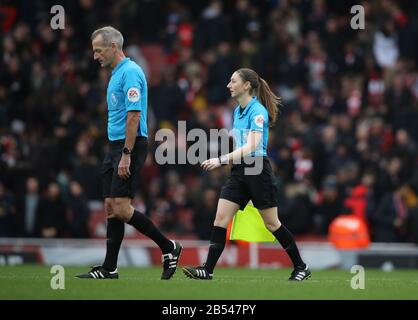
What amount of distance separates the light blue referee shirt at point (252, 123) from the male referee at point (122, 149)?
0.96 metres

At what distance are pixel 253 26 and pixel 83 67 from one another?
3.69 meters

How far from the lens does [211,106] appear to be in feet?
72.9

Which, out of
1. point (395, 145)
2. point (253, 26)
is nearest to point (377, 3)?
point (253, 26)

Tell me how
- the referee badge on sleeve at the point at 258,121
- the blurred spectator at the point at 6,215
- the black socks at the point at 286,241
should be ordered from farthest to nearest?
the blurred spectator at the point at 6,215
the black socks at the point at 286,241
the referee badge on sleeve at the point at 258,121

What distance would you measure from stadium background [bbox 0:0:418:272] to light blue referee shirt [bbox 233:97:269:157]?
7.37 meters

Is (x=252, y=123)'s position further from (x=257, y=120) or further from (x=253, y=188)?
(x=253, y=188)

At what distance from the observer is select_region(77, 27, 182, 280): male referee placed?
11.2 meters

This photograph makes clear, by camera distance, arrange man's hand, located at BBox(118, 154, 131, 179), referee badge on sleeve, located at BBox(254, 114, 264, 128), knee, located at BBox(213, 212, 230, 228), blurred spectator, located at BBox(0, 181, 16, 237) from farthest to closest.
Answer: blurred spectator, located at BBox(0, 181, 16, 237)
knee, located at BBox(213, 212, 230, 228)
referee badge on sleeve, located at BBox(254, 114, 264, 128)
man's hand, located at BBox(118, 154, 131, 179)

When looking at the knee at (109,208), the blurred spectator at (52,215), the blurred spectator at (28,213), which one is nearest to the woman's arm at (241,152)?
the knee at (109,208)

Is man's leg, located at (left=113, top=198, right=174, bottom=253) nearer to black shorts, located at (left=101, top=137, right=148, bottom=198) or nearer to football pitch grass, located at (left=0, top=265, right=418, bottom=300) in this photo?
black shorts, located at (left=101, top=137, right=148, bottom=198)

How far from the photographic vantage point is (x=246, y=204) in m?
11.7

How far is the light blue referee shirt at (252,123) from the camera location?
11.3 m

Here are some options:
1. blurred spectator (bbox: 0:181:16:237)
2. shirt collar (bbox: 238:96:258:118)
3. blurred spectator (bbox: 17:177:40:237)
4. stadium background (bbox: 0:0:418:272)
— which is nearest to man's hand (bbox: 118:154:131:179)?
shirt collar (bbox: 238:96:258:118)

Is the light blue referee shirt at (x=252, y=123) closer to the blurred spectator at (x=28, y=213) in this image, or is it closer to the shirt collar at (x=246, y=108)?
the shirt collar at (x=246, y=108)
